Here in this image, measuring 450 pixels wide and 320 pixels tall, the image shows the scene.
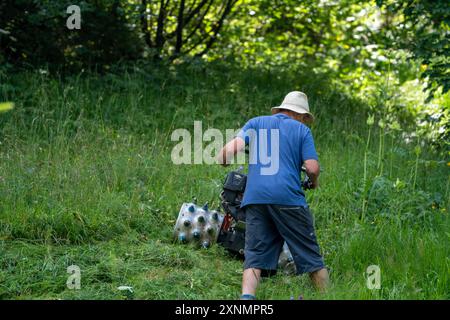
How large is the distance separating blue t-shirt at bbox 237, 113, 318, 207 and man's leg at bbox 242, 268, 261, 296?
0.47 meters

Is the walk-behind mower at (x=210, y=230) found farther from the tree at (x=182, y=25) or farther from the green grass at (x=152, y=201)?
the tree at (x=182, y=25)

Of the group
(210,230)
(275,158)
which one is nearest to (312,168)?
(275,158)

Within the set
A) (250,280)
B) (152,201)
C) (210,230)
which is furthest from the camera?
(152,201)

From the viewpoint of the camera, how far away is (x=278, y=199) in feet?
16.0

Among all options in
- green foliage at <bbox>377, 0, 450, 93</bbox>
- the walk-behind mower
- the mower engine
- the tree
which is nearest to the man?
the walk-behind mower

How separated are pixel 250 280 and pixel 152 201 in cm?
209

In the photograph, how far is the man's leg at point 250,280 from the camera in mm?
4770

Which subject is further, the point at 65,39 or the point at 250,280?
the point at 65,39

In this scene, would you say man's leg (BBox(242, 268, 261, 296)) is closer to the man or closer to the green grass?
the man

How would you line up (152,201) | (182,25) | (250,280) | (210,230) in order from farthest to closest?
1. (182,25)
2. (152,201)
3. (210,230)
4. (250,280)

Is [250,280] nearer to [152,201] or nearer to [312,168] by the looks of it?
[312,168]

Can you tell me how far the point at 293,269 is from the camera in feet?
18.5

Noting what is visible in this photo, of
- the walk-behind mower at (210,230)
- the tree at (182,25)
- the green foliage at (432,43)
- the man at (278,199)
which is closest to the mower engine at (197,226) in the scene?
the walk-behind mower at (210,230)
